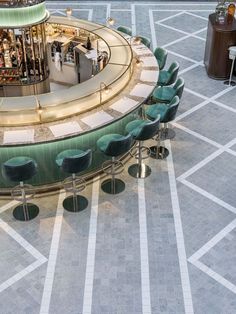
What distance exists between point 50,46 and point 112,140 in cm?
402

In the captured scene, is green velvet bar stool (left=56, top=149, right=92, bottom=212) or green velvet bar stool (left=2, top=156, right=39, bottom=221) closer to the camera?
green velvet bar stool (left=2, top=156, right=39, bottom=221)

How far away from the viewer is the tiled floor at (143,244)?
553 cm

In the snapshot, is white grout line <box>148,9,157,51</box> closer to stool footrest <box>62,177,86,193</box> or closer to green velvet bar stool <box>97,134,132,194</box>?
green velvet bar stool <box>97,134,132,194</box>

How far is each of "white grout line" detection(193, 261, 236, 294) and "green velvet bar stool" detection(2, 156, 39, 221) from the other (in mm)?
2562

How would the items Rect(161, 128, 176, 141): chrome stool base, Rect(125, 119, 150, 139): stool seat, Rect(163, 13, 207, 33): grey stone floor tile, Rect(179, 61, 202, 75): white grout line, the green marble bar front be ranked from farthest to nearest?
Rect(163, 13, 207, 33): grey stone floor tile, Rect(179, 61, 202, 75): white grout line, Rect(161, 128, 176, 141): chrome stool base, Rect(125, 119, 150, 139): stool seat, the green marble bar front

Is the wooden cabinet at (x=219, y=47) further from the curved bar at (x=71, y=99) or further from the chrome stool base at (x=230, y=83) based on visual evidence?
the curved bar at (x=71, y=99)

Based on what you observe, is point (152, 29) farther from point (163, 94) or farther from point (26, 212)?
point (26, 212)

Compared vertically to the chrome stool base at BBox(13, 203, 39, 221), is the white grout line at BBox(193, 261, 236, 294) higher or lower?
lower

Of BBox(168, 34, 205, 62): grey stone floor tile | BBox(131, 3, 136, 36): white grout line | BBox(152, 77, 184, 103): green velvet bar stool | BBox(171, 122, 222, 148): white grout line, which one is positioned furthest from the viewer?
BBox(131, 3, 136, 36): white grout line

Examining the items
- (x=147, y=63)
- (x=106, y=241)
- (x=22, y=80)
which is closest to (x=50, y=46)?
(x=22, y=80)

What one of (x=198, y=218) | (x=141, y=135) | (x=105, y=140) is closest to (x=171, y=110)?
(x=141, y=135)

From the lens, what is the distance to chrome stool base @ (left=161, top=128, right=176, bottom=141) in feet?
27.7

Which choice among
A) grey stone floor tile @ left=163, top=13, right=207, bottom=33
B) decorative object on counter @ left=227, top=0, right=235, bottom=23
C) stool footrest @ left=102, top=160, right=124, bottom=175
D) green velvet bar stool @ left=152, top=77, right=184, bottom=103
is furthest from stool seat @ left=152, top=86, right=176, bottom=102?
grey stone floor tile @ left=163, top=13, right=207, bottom=33

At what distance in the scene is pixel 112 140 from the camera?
21.2 feet
